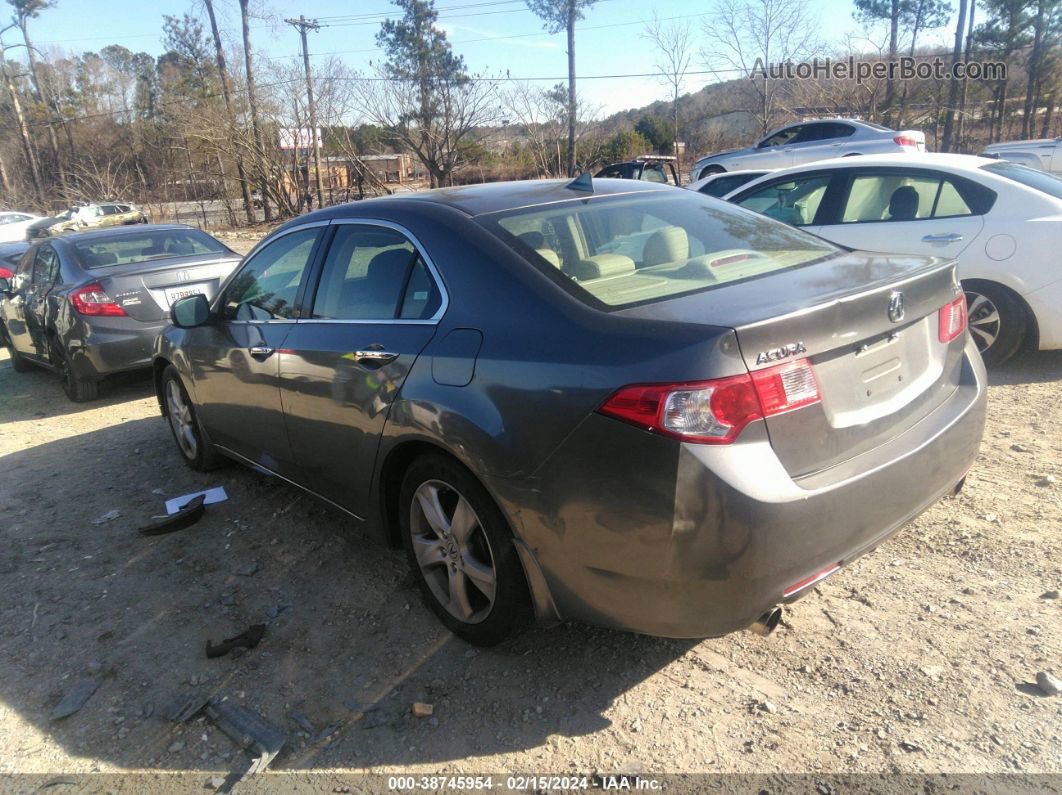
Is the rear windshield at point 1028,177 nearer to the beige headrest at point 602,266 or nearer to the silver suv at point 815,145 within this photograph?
the beige headrest at point 602,266

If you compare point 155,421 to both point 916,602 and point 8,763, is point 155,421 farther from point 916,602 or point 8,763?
point 916,602

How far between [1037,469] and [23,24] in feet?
218

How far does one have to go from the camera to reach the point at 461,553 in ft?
9.34

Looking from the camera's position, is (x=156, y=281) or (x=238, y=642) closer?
(x=238, y=642)

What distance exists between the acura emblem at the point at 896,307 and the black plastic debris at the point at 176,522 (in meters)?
3.74

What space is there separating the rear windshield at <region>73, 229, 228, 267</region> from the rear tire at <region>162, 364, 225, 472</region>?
277 cm

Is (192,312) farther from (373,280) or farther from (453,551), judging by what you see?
(453,551)

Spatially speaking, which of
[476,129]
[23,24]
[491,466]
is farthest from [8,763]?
[23,24]

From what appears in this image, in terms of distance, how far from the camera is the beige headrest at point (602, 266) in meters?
2.72

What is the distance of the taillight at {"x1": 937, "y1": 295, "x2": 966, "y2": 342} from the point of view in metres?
2.85

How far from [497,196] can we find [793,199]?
4289 millimetres

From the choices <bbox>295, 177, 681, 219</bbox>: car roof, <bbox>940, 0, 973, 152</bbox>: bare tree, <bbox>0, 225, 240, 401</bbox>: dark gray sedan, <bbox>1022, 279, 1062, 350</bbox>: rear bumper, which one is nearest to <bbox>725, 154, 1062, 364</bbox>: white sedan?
<bbox>1022, 279, 1062, 350</bbox>: rear bumper

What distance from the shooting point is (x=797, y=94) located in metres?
28.8

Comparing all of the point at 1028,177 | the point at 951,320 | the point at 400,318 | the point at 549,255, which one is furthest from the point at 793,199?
the point at 400,318
